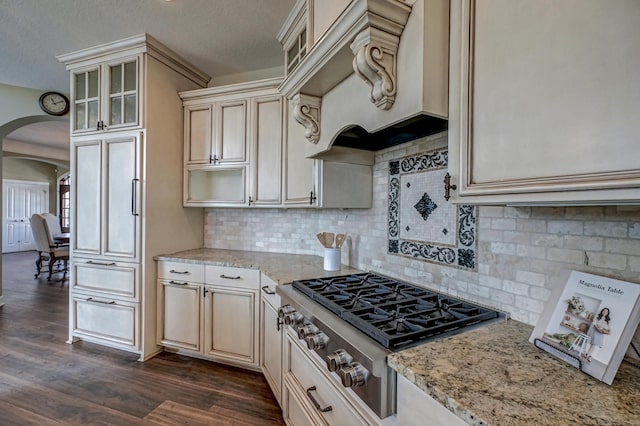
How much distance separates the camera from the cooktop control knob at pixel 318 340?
1.15 meters

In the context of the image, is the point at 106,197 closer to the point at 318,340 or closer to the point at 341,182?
the point at 341,182

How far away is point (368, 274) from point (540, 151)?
4.14 feet

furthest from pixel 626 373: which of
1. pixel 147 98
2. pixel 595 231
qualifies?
pixel 147 98

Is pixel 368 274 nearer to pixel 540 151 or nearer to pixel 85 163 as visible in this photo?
pixel 540 151

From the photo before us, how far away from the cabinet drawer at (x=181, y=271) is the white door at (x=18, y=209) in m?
9.08

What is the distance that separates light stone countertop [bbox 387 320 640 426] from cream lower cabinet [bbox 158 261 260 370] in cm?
165

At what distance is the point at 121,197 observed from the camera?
8.70 ft

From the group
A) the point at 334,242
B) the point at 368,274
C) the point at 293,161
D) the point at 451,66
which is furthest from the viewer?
the point at 293,161

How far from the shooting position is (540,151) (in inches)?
30.7

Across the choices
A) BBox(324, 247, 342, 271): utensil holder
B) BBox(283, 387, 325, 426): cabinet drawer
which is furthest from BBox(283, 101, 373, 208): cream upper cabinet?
BBox(283, 387, 325, 426): cabinet drawer

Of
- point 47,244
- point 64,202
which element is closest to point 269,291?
point 47,244

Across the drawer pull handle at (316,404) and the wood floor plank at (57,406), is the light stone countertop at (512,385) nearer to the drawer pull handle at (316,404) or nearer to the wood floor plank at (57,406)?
the drawer pull handle at (316,404)

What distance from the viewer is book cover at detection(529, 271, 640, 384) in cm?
75

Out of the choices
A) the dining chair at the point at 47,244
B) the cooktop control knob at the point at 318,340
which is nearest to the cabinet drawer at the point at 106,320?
the cooktop control knob at the point at 318,340
